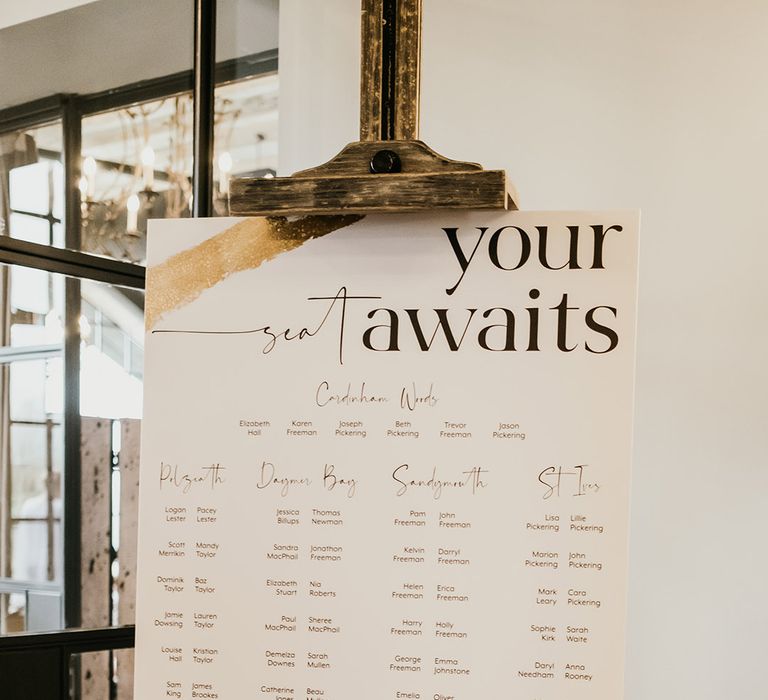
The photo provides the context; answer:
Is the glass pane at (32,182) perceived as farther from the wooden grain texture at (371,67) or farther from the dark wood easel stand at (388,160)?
the wooden grain texture at (371,67)

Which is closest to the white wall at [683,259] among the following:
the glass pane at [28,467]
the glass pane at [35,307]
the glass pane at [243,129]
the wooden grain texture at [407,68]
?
the glass pane at [243,129]

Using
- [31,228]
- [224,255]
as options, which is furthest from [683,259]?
[31,228]

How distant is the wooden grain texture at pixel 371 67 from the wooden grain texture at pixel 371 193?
0.29 feet

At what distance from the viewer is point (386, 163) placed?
1406 mm

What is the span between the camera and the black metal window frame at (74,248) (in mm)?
2342

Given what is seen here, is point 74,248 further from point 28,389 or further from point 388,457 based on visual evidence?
point 388,457

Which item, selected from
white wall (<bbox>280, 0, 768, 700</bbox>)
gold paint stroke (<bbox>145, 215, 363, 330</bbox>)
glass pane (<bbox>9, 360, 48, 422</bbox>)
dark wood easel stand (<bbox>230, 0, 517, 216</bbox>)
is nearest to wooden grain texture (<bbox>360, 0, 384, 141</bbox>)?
dark wood easel stand (<bbox>230, 0, 517, 216</bbox>)

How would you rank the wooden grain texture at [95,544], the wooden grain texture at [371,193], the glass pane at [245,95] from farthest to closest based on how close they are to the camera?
the glass pane at [245,95], the wooden grain texture at [95,544], the wooden grain texture at [371,193]

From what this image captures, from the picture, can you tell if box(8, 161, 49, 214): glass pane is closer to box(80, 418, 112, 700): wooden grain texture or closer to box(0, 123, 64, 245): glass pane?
box(0, 123, 64, 245): glass pane

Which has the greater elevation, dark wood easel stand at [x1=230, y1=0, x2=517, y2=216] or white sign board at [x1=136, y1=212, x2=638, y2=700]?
dark wood easel stand at [x1=230, y1=0, x2=517, y2=216]

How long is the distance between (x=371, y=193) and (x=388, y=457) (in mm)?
448

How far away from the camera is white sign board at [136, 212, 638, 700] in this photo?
1.41 meters

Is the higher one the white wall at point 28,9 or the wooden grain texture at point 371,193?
the white wall at point 28,9

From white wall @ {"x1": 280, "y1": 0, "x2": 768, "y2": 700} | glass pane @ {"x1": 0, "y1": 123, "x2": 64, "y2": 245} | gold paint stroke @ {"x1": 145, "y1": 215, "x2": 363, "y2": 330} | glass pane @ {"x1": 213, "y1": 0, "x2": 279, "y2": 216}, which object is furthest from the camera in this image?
glass pane @ {"x1": 213, "y1": 0, "x2": 279, "y2": 216}
